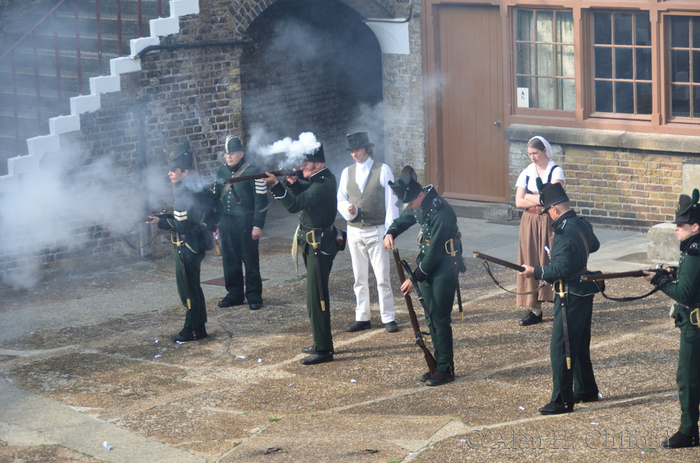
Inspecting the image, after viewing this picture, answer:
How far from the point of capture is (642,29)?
42.5 ft

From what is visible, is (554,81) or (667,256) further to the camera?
(554,81)

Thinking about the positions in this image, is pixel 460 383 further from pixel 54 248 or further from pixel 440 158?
pixel 440 158

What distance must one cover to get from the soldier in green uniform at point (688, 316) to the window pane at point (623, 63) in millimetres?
7011

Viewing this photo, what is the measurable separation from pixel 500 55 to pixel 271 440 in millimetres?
8559

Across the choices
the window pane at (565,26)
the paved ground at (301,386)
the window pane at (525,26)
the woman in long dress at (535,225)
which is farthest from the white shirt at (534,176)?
the window pane at (525,26)

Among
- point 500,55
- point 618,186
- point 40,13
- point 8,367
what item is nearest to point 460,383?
point 8,367

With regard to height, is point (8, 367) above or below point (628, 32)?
below

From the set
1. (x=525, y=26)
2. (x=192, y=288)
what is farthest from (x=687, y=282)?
(x=525, y=26)

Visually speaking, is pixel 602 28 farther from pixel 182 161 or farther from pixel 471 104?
pixel 182 161

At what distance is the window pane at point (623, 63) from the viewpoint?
13.1 metres

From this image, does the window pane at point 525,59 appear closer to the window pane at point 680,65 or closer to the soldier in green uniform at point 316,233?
the window pane at point 680,65

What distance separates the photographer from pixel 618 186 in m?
13.3

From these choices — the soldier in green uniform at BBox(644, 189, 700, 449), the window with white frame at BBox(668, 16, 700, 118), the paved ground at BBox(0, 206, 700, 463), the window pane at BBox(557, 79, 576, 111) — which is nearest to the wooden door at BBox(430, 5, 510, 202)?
the window pane at BBox(557, 79, 576, 111)

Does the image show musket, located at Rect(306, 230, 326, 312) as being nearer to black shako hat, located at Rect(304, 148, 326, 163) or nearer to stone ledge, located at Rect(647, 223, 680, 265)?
black shako hat, located at Rect(304, 148, 326, 163)
